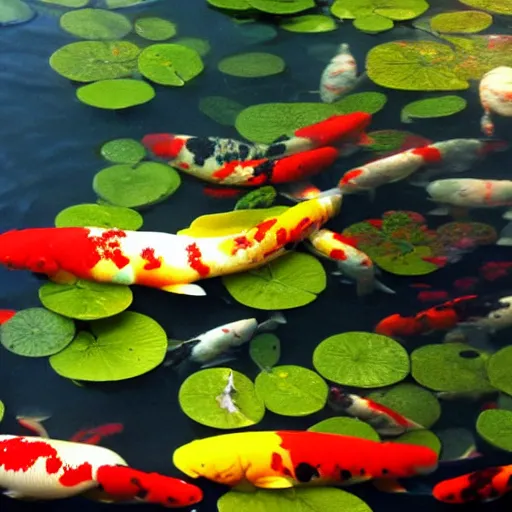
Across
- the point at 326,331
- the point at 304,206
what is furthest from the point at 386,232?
the point at 326,331

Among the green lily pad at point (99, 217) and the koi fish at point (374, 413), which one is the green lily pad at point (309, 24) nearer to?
the green lily pad at point (99, 217)

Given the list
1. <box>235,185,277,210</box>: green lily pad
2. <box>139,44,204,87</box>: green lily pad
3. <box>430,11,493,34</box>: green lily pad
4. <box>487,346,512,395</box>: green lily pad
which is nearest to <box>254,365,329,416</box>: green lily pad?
<box>487,346,512,395</box>: green lily pad

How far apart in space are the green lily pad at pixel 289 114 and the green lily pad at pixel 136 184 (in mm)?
468

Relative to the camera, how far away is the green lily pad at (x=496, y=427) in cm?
257

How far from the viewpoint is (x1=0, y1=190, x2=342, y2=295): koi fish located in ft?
9.66

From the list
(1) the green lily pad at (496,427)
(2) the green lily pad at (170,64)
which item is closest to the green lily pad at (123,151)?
(2) the green lily pad at (170,64)

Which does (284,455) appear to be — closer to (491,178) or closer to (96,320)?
(96,320)

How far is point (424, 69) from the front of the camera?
164 inches

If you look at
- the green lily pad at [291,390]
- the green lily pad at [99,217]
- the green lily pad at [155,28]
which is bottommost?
the green lily pad at [291,390]

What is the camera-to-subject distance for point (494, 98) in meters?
3.90


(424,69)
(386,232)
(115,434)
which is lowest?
(115,434)

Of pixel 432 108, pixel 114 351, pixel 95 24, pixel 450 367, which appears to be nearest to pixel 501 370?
pixel 450 367

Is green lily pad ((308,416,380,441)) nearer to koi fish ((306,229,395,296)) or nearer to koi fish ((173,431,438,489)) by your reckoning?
koi fish ((173,431,438,489))

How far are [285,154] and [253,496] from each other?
1634 mm
